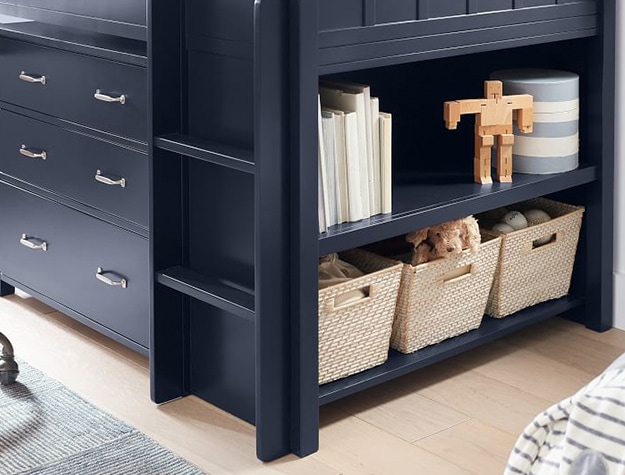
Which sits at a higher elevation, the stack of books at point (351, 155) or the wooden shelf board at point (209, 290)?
the stack of books at point (351, 155)

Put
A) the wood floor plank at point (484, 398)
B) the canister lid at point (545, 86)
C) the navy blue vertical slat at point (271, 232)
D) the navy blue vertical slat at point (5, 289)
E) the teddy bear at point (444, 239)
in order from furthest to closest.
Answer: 1. the navy blue vertical slat at point (5, 289)
2. the canister lid at point (545, 86)
3. the teddy bear at point (444, 239)
4. the wood floor plank at point (484, 398)
5. the navy blue vertical slat at point (271, 232)

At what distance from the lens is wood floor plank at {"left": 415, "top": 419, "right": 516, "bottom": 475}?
2.14 m

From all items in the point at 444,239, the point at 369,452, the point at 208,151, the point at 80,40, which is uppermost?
the point at 80,40

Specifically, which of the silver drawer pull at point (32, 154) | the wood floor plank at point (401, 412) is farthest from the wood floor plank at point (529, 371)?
the silver drawer pull at point (32, 154)

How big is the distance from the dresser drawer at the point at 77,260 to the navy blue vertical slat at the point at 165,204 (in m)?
0.11

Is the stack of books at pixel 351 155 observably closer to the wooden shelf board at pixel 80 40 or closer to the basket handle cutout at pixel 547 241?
the wooden shelf board at pixel 80 40

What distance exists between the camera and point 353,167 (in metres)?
2.23

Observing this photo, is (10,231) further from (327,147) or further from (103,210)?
(327,147)

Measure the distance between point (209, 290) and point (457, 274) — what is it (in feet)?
1.99

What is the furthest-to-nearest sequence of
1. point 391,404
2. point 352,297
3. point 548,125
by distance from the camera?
point 548,125, point 391,404, point 352,297

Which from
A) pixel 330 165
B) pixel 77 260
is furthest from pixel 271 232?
pixel 77 260

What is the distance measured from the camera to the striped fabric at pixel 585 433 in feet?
4.33

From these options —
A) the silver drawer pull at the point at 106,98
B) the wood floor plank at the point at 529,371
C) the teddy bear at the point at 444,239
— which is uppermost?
the silver drawer pull at the point at 106,98

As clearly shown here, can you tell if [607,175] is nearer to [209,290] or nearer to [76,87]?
[209,290]
